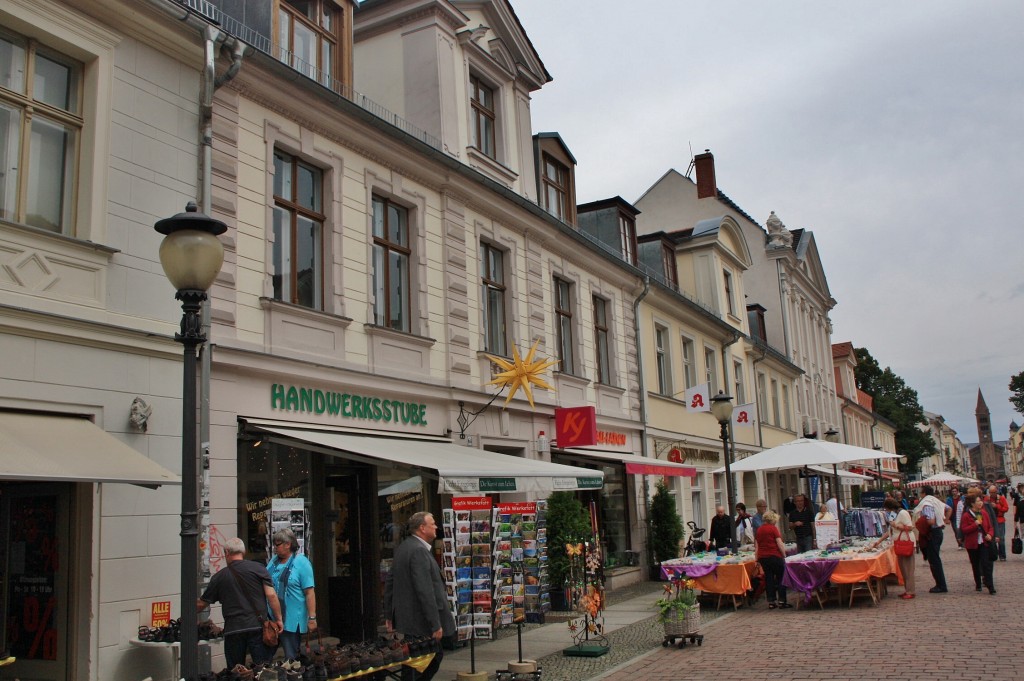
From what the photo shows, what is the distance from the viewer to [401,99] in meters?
15.3

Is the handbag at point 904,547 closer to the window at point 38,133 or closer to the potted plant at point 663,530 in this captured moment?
the potted plant at point 663,530

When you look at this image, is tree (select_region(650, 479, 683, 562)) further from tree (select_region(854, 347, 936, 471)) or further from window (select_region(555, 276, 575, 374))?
tree (select_region(854, 347, 936, 471))

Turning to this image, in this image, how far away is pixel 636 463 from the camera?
16906 millimetres

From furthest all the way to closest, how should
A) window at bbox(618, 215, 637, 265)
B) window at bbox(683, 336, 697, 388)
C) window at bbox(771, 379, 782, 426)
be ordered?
window at bbox(771, 379, 782, 426)
window at bbox(683, 336, 697, 388)
window at bbox(618, 215, 637, 265)

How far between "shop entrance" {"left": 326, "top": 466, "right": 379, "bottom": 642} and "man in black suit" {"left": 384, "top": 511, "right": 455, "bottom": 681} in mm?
3305

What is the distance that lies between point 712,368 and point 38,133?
21.3 m

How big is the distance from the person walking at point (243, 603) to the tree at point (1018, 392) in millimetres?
59628

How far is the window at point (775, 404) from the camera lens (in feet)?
110

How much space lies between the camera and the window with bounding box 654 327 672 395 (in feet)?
74.1

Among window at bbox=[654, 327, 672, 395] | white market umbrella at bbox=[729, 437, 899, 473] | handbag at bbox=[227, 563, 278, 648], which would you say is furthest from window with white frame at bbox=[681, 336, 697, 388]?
handbag at bbox=[227, 563, 278, 648]

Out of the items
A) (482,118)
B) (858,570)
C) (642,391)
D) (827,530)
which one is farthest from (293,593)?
(642,391)

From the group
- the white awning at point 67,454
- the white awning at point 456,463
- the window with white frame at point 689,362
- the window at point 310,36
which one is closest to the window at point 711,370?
the window with white frame at point 689,362

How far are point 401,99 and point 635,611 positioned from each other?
9214 mm

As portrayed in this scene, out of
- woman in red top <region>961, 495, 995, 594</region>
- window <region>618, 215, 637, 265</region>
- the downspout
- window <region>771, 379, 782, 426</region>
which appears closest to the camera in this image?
woman in red top <region>961, 495, 995, 594</region>
